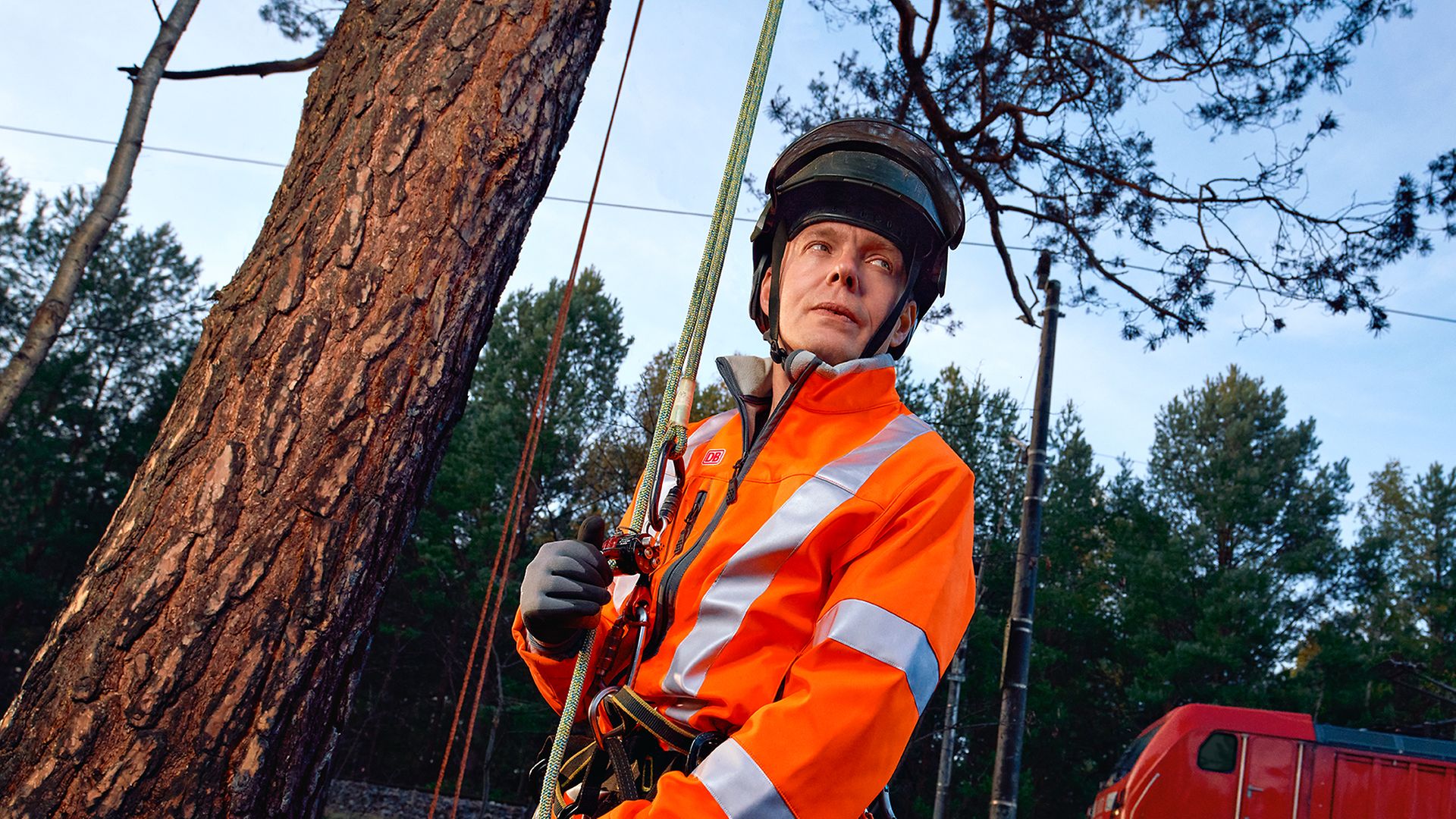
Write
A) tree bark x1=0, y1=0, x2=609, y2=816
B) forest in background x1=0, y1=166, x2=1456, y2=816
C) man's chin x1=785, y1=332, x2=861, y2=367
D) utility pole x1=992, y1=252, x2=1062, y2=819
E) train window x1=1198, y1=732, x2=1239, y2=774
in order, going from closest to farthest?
tree bark x1=0, y1=0, x2=609, y2=816 → man's chin x1=785, y1=332, x2=861, y2=367 → utility pole x1=992, y1=252, x2=1062, y2=819 → train window x1=1198, y1=732, x2=1239, y2=774 → forest in background x1=0, y1=166, x2=1456, y2=816

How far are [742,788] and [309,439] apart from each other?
830 mm

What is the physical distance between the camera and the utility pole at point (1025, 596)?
858 cm

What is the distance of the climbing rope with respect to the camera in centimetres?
178

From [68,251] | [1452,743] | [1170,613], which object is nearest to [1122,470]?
[1170,613]

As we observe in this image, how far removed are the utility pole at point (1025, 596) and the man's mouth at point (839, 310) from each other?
6544mm

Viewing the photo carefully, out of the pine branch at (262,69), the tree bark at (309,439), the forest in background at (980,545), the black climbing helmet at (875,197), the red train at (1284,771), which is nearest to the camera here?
the tree bark at (309,439)

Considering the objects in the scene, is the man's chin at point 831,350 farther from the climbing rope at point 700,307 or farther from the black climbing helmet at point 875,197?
the climbing rope at point 700,307

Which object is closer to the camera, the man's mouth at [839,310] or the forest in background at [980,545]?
the man's mouth at [839,310]

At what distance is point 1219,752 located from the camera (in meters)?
11.8

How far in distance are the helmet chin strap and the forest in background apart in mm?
20654

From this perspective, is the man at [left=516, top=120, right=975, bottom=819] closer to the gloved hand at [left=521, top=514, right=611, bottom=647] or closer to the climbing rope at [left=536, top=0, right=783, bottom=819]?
the gloved hand at [left=521, top=514, right=611, bottom=647]

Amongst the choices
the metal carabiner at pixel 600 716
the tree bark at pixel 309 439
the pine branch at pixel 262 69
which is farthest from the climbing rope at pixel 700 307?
the pine branch at pixel 262 69

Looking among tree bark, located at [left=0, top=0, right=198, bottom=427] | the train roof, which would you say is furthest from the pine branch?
the train roof

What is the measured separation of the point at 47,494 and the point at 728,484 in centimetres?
3038
